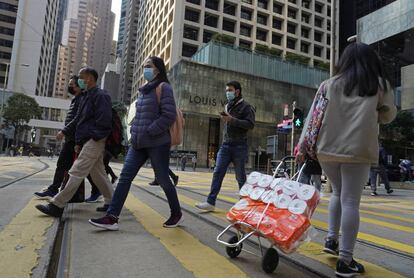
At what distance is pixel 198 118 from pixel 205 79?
457 cm

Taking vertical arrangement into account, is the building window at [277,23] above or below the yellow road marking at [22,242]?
above

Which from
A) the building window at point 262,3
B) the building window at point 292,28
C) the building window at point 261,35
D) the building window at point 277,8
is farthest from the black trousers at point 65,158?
the building window at point 292,28

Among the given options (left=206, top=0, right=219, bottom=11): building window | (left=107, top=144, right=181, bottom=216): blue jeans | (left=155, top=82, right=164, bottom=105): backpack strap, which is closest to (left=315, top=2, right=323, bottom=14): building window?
(left=206, top=0, right=219, bottom=11): building window

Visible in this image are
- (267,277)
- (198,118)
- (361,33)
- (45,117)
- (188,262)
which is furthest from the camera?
(45,117)

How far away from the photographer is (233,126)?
226 inches

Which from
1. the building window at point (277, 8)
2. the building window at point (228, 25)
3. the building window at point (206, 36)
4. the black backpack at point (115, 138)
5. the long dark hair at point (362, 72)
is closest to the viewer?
the long dark hair at point (362, 72)

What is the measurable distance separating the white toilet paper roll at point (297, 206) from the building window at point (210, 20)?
58.5 metres

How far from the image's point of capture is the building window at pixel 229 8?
6105 cm

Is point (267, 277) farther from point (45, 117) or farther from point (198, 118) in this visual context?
point (45, 117)

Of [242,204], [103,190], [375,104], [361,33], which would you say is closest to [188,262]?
[242,204]

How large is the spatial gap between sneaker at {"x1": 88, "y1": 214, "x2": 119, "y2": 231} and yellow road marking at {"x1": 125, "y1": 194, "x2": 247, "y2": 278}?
1.29 feet

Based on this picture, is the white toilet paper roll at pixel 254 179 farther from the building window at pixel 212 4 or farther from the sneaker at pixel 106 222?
the building window at pixel 212 4

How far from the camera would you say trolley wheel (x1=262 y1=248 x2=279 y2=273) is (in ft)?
10.0

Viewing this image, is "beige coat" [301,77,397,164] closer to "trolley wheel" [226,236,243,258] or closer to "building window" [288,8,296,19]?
"trolley wheel" [226,236,243,258]
